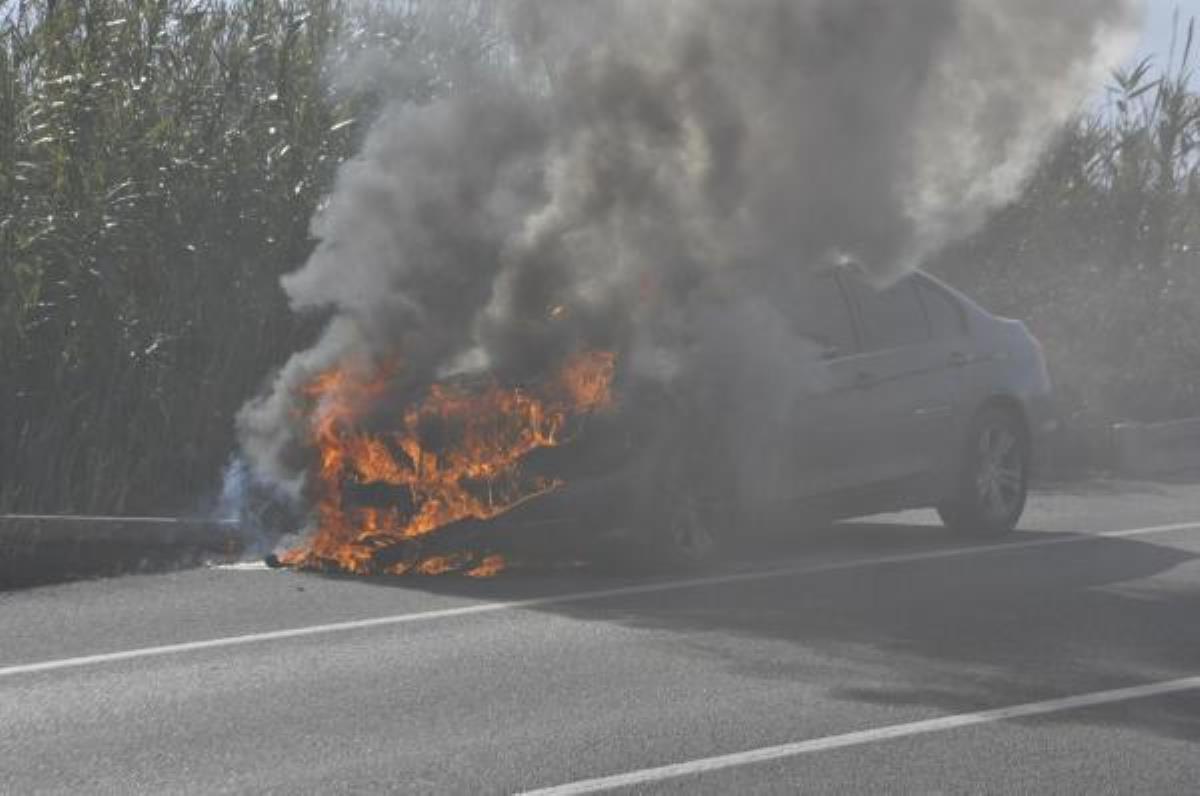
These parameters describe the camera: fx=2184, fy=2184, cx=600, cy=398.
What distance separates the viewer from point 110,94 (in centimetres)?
1403

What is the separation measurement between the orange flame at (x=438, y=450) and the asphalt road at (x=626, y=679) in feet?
1.11

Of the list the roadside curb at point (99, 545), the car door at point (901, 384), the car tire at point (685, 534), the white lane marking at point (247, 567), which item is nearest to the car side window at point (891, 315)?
the car door at point (901, 384)

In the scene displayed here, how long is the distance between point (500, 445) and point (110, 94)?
5001 mm

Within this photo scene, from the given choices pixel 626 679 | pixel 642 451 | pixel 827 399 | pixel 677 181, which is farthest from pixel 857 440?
pixel 626 679

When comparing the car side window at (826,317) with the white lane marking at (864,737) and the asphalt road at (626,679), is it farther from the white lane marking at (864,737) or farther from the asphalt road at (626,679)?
the white lane marking at (864,737)

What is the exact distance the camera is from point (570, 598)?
10219 millimetres

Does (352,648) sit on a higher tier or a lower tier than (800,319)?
lower

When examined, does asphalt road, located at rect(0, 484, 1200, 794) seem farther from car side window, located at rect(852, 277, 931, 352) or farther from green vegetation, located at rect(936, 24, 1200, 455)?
green vegetation, located at rect(936, 24, 1200, 455)

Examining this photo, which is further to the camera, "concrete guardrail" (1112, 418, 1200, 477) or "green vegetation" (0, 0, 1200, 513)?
"concrete guardrail" (1112, 418, 1200, 477)

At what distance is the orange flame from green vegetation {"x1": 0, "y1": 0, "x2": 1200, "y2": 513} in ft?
9.11

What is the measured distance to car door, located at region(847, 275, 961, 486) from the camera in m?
12.0

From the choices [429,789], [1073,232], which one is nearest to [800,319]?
[429,789]

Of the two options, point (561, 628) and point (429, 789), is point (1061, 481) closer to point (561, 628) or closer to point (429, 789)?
point (561, 628)

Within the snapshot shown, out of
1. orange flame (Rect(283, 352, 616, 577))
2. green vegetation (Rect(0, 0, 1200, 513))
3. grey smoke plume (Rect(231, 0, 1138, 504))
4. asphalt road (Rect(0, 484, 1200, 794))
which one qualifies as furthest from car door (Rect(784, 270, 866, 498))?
green vegetation (Rect(0, 0, 1200, 513))
